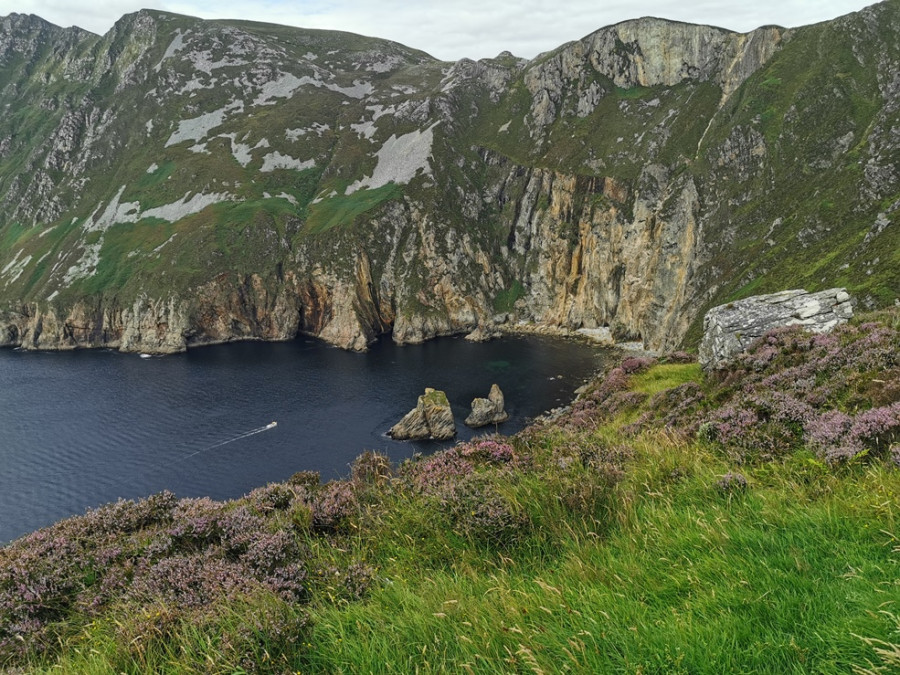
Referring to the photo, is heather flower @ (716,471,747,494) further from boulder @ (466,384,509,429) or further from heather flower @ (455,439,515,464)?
boulder @ (466,384,509,429)

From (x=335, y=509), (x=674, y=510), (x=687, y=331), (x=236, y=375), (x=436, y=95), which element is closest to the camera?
(x=674, y=510)

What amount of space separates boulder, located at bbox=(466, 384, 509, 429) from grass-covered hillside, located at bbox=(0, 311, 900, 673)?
63853 millimetres

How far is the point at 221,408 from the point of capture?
86750mm

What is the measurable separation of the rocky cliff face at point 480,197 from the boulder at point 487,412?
36015mm

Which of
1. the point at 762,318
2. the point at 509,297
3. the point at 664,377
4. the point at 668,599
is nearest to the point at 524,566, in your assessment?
the point at 668,599

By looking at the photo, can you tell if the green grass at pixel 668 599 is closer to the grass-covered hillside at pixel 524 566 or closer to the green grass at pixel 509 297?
the grass-covered hillside at pixel 524 566

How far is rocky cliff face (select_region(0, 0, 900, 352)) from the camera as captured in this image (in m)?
92.3

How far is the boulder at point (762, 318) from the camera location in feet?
72.3

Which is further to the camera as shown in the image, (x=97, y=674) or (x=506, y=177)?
(x=506, y=177)

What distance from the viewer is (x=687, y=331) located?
87188 millimetres

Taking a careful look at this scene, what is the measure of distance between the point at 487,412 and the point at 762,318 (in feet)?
174

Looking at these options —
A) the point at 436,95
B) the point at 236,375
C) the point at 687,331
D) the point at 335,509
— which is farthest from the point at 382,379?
the point at 436,95

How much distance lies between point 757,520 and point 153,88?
253 meters

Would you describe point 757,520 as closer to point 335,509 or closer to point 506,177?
point 335,509
